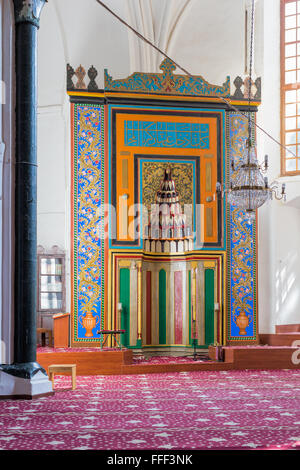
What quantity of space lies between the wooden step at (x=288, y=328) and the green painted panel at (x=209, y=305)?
3.76 feet

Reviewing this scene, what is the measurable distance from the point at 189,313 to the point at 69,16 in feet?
18.9

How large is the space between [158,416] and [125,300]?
5.42 metres

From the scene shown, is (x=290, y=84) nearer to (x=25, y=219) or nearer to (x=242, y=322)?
(x=242, y=322)

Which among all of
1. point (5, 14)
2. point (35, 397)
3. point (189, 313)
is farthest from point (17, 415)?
point (189, 313)

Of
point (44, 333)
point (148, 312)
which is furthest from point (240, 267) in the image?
point (44, 333)

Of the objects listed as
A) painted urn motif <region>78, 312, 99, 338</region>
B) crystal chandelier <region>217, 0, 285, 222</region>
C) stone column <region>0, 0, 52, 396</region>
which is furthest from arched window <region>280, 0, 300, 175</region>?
stone column <region>0, 0, 52, 396</region>

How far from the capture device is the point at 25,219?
6461 millimetres

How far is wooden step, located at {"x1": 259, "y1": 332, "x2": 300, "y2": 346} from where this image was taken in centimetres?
1075

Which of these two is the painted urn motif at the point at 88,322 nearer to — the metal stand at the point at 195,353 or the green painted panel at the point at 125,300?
the green painted panel at the point at 125,300

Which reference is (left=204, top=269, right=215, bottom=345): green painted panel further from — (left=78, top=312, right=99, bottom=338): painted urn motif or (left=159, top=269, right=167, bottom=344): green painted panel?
(left=78, top=312, right=99, bottom=338): painted urn motif

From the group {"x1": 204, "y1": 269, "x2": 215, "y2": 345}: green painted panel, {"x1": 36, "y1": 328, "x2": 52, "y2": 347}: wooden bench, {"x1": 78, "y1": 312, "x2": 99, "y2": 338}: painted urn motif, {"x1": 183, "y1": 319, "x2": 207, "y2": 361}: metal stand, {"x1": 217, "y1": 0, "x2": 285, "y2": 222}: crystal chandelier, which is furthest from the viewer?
{"x1": 36, "y1": 328, "x2": 52, "y2": 347}: wooden bench

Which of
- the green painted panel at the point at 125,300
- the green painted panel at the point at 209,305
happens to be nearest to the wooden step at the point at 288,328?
the green painted panel at the point at 209,305

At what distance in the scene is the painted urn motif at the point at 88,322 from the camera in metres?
10.4

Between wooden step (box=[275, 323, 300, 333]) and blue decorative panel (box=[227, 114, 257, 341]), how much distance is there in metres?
0.40
